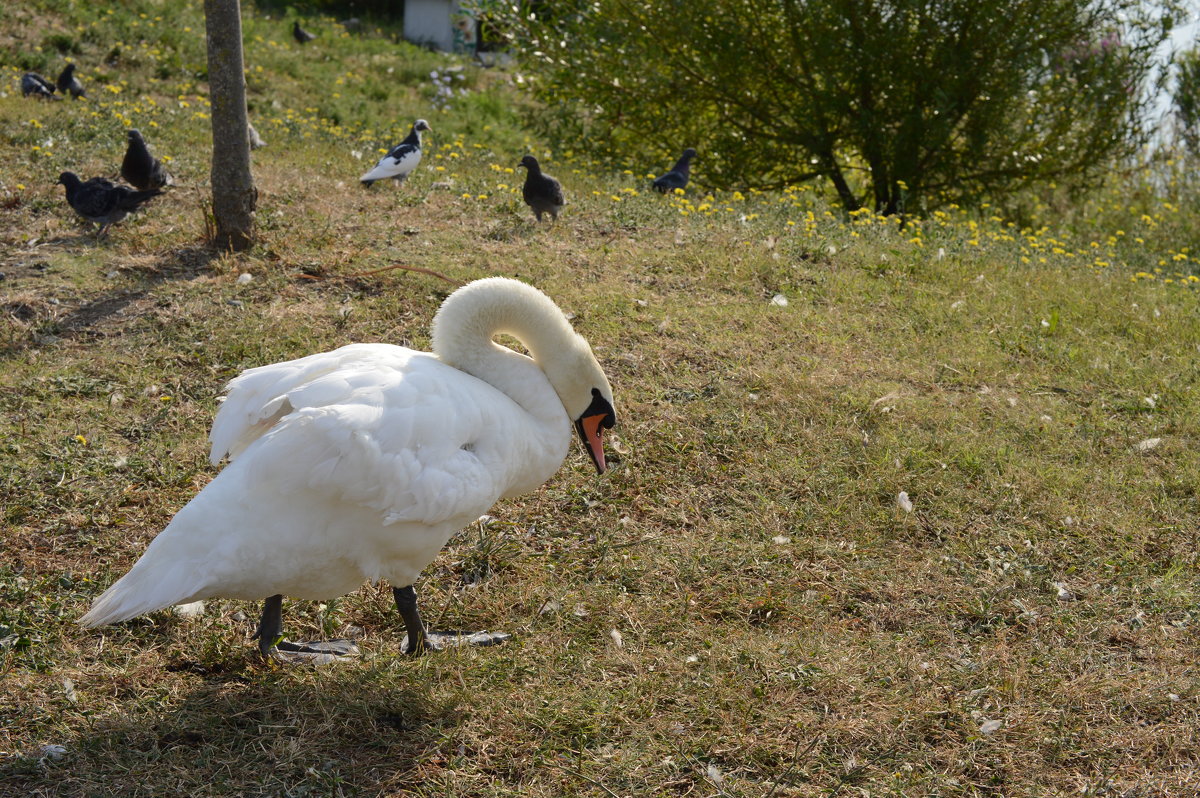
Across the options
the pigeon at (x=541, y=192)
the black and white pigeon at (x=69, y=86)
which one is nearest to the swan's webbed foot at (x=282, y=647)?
the pigeon at (x=541, y=192)

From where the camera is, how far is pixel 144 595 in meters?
3.26

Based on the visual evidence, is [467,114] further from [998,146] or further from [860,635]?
[860,635]

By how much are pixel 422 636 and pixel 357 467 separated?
3.14 feet

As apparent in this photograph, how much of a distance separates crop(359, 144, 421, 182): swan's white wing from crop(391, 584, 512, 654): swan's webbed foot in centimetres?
612

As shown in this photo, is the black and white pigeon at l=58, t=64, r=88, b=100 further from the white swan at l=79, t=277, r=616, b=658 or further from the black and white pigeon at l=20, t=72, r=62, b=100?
the white swan at l=79, t=277, r=616, b=658

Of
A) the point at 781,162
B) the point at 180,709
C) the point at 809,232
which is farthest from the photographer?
the point at 781,162

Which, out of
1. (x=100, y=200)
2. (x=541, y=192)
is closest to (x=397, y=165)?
(x=541, y=192)

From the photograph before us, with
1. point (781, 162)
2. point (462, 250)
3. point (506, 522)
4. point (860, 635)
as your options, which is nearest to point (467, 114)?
point (781, 162)

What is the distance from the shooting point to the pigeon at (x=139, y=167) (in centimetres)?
806

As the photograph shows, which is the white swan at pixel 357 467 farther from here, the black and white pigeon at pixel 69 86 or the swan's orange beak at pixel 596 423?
the black and white pigeon at pixel 69 86

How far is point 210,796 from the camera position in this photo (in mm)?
3201

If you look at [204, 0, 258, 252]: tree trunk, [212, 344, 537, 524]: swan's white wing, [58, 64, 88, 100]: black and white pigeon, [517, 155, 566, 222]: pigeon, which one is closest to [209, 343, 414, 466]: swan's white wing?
[212, 344, 537, 524]: swan's white wing

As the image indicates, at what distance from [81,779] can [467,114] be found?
14116mm

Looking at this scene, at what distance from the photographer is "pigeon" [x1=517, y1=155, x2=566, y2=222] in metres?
8.55
